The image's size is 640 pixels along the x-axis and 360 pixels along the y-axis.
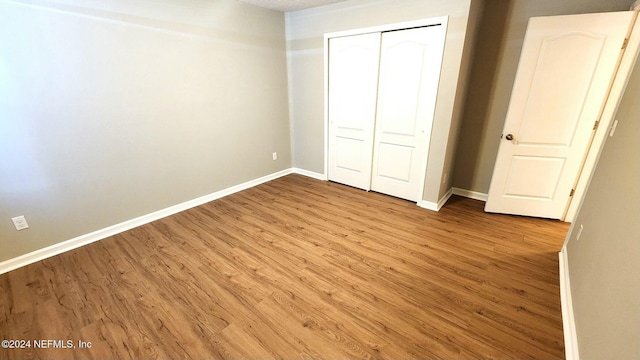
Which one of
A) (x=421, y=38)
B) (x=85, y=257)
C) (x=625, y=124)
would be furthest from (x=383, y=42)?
(x=85, y=257)

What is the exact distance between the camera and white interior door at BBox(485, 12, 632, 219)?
2.22 m

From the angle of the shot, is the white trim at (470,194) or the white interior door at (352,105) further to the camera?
the white trim at (470,194)

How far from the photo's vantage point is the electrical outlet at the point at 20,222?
6.80ft

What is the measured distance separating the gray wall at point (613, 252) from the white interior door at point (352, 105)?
2.14m

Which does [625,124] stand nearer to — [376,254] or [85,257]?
[376,254]

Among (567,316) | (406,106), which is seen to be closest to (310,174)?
(406,106)

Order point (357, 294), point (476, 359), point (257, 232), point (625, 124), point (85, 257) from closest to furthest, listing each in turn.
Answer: point (476, 359), point (625, 124), point (357, 294), point (85, 257), point (257, 232)

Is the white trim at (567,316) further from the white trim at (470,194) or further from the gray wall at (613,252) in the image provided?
the white trim at (470,194)

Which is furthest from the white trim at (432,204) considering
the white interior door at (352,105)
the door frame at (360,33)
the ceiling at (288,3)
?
the ceiling at (288,3)

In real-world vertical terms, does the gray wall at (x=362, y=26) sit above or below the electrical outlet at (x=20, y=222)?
above

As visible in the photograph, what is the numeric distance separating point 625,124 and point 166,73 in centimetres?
371

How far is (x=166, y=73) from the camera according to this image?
2652mm

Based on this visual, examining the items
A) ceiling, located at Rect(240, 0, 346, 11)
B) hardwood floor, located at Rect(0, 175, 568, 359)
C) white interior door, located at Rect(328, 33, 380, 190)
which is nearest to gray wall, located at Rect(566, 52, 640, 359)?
hardwood floor, located at Rect(0, 175, 568, 359)

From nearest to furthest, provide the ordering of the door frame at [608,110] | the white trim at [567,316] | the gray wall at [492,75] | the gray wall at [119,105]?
the white trim at [567,316]
the gray wall at [119,105]
the door frame at [608,110]
the gray wall at [492,75]
